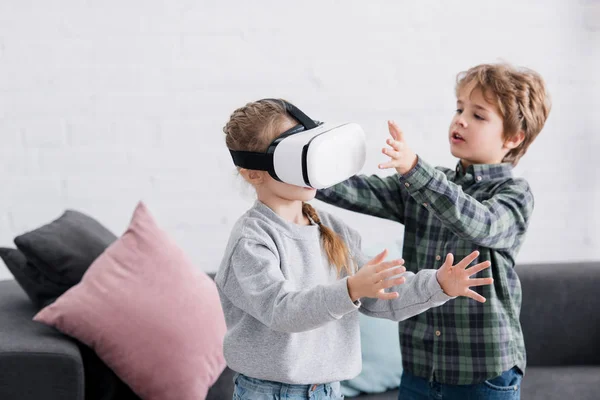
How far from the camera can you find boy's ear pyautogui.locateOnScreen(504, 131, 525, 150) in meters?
1.97

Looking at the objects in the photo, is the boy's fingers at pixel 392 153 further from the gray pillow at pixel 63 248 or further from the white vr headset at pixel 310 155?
the gray pillow at pixel 63 248

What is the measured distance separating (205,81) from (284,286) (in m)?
1.63

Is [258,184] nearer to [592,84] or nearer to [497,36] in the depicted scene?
[497,36]

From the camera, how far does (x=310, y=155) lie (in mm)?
1509

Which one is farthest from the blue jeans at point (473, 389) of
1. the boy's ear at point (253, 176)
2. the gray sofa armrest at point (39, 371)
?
the gray sofa armrest at point (39, 371)

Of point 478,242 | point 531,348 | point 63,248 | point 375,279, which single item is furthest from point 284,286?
point 531,348

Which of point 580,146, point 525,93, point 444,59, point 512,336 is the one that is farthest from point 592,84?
point 512,336

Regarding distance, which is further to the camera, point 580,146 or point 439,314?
point 580,146

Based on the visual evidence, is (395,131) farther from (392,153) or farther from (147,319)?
(147,319)

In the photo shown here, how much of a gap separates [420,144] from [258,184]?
5.15ft

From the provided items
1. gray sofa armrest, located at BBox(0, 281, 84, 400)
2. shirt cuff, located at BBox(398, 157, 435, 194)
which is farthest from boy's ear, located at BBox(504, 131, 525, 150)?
gray sofa armrest, located at BBox(0, 281, 84, 400)

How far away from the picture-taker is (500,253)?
1.93m

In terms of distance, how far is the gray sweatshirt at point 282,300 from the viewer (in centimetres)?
150

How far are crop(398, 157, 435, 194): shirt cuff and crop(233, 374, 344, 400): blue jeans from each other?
1.41ft
